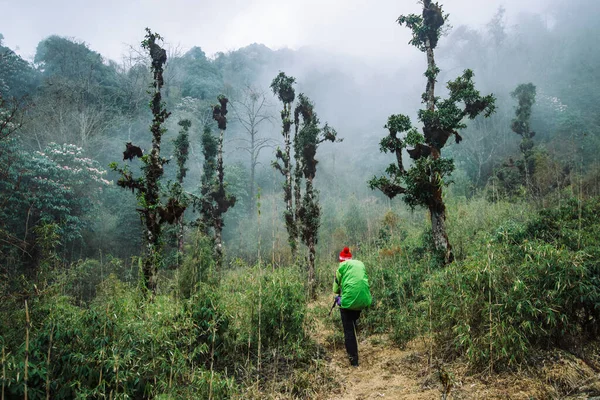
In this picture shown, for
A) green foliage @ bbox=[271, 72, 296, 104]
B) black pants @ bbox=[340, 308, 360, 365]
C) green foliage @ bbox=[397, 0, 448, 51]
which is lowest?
black pants @ bbox=[340, 308, 360, 365]

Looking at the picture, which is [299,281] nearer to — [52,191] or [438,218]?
[438,218]

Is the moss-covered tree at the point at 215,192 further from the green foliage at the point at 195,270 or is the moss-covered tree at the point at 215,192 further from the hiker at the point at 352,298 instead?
the hiker at the point at 352,298

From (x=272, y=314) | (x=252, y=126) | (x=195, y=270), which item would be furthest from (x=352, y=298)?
(x=252, y=126)

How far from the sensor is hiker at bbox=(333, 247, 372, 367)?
Result: 447 cm

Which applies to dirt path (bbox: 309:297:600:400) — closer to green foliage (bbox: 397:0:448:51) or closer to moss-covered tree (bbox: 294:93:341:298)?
moss-covered tree (bbox: 294:93:341:298)

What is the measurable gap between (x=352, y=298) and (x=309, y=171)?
6142mm

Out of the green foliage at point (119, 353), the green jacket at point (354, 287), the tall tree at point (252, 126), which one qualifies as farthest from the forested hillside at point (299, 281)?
the tall tree at point (252, 126)

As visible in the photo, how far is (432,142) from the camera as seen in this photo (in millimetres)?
6965

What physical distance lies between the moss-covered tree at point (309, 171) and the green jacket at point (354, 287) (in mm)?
4163

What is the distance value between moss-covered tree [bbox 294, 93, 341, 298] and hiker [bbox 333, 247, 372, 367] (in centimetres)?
406

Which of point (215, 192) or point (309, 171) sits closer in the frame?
point (309, 171)

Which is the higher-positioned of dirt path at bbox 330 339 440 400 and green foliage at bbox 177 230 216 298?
green foliage at bbox 177 230 216 298

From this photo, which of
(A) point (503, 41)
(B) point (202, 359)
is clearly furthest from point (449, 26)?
(A) point (503, 41)

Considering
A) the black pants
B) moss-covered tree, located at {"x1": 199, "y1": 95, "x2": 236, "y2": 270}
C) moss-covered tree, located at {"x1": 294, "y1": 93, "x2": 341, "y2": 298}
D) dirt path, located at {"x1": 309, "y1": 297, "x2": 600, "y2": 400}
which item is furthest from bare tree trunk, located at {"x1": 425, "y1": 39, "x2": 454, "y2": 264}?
moss-covered tree, located at {"x1": 199, "y1": 95, "x2": 236, "y2": 270}
